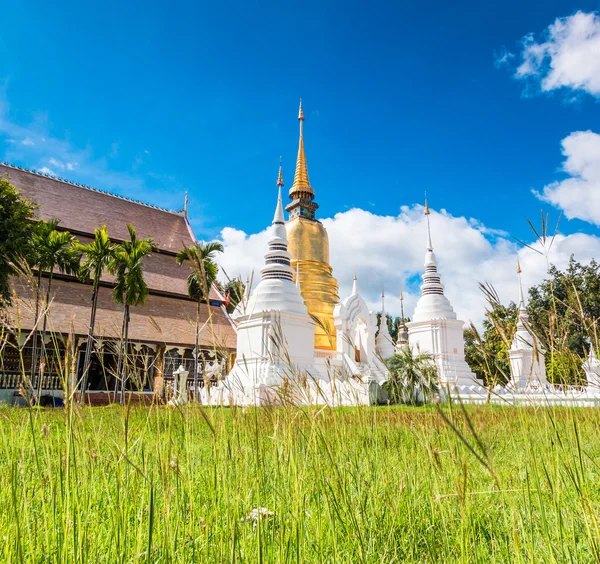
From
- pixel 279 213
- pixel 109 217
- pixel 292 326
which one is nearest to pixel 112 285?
pixel 109 217

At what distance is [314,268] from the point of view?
23.2 m

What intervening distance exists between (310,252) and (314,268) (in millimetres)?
1056

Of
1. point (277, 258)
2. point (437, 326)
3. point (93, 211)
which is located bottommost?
point (437, 326)

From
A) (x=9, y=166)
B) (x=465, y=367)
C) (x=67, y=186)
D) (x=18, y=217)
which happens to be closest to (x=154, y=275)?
(x=67, y=186)

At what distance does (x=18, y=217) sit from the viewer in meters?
12.6

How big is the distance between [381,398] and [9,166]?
23.0 metres

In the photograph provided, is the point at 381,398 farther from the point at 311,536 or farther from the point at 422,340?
the point at 311,536

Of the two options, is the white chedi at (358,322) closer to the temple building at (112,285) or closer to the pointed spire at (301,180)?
the temple building at (112,285)

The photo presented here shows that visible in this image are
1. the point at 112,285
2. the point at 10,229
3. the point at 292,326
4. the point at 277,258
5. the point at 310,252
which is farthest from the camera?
the point at 310,252

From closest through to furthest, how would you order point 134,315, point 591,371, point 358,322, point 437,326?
1. point 591,371
2. point 437,326
3. point 358,322
4. point 134,315

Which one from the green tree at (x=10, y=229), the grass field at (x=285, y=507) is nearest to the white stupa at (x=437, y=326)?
the green tree at (x=10, y=229)

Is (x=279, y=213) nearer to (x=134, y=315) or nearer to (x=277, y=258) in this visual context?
(x=277, y=258)

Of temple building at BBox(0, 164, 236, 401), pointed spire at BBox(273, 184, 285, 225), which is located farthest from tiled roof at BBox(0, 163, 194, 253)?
pointed spire at BBox(273, 184, 285, 225)

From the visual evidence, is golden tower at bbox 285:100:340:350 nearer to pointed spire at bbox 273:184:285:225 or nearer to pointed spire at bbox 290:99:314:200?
pointed spire at bbox 290:99:314:200
